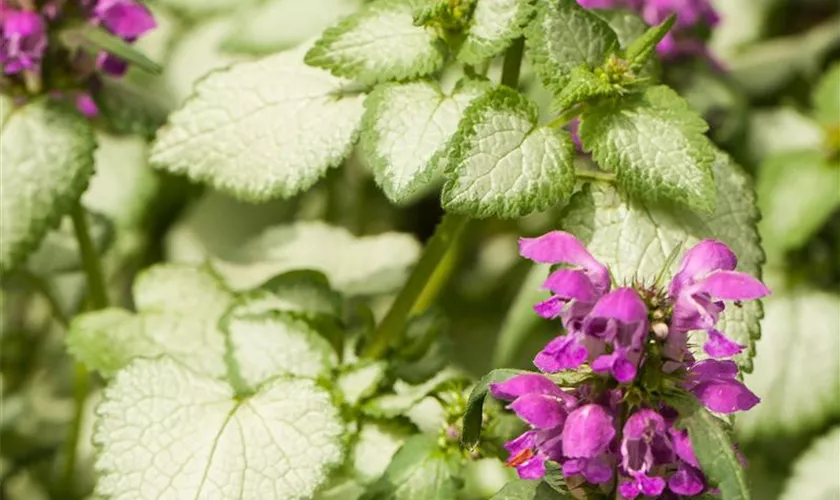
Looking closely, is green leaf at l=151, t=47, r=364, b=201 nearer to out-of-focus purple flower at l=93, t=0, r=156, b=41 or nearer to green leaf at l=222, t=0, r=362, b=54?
out-of-focus purple flower at l=93, t=0, r=156, b=41

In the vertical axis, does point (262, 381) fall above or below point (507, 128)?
below

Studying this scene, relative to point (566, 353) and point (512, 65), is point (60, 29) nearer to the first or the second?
point (512, 65)

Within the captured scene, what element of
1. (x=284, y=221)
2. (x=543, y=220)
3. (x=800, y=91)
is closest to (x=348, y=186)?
(x=284, y=221)

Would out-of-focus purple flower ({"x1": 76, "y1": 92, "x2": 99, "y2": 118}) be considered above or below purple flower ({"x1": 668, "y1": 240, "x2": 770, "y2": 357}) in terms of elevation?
above

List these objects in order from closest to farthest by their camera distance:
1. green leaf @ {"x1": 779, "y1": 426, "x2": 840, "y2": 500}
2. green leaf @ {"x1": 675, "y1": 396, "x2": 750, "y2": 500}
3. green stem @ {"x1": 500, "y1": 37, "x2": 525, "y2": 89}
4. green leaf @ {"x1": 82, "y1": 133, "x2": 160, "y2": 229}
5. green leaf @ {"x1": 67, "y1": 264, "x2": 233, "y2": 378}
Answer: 1. green leaf @ {"x1": 675, "y1": 396, "x2": 750, "y2": 500}
2. green stem @ {"x1": 500, "y1": 37, "x2": 525, "y2": 89}
3. green leaf @ {"x1": 67, "y1": 264, "x2": 233, "y2": 378}
4. green leaf @ {"x1": 779, "y1": 426, "x2": 840, "y2": 500}
5. green leaf @ {"x1": 82, "y1": 133, "x2": 160, "y2": 229}

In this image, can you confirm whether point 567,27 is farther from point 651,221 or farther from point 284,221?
point 284,221

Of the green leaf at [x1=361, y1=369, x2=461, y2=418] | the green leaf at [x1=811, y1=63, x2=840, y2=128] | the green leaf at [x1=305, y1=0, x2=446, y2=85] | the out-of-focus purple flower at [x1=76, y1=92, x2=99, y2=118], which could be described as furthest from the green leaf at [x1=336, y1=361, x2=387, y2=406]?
the green leaf at [x1=811, y1=63, x2=840, y2=128]

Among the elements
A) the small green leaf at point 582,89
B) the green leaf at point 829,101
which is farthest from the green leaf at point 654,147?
the green leaf at point 829,101
